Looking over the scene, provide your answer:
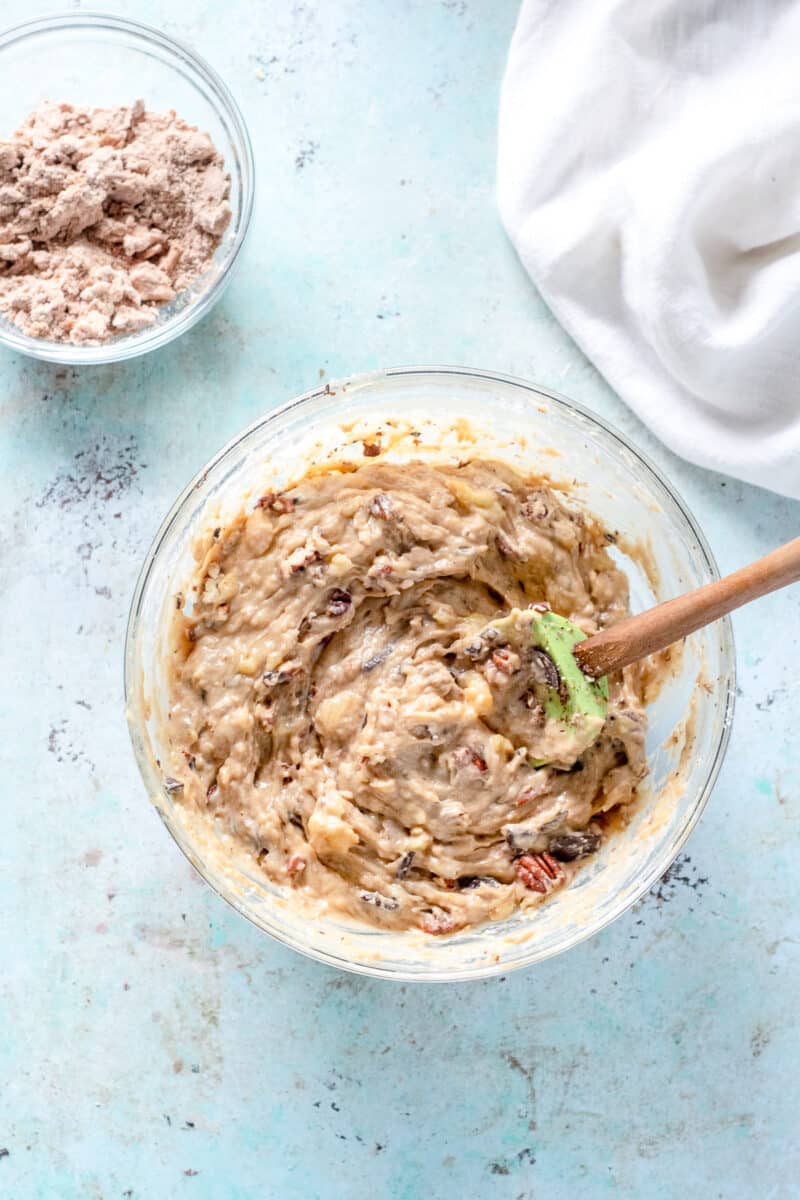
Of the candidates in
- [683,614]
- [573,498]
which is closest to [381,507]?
[573,498]

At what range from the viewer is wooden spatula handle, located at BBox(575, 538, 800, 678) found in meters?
2.01

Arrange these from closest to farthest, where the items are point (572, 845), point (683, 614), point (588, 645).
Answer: point (683, 614)
point (588, 645)
point (572, 845)

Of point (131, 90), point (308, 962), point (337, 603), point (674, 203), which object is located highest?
point (131, 90)

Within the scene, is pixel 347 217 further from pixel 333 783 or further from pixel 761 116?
pixel 333 783

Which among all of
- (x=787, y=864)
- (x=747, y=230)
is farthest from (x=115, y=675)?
(x=747, y=230)

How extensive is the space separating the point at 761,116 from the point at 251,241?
3.69 feet

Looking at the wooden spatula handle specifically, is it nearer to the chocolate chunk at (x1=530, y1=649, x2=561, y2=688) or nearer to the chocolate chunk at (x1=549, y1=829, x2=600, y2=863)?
the chocolate chunk at (x1=530, y1=649, x2=561, y2=688)

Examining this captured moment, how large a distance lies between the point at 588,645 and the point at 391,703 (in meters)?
0.40

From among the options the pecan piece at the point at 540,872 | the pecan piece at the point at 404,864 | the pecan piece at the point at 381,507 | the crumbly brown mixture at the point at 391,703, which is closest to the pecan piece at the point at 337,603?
the crumbly brown mixture at the point at 391,703

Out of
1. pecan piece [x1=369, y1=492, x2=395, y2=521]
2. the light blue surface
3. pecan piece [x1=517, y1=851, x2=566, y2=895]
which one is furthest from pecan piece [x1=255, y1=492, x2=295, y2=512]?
pecan piece [x1=517, y1=851, x2=566, y2=895]

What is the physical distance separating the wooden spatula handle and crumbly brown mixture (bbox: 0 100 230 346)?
3.83 ft

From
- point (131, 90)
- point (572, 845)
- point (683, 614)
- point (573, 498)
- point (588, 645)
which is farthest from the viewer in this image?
point (131, 90)

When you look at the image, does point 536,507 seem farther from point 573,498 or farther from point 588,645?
point 588,645

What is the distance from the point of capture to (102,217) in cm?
256
